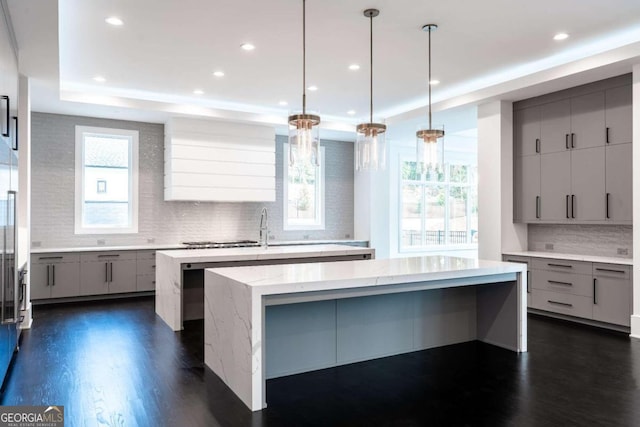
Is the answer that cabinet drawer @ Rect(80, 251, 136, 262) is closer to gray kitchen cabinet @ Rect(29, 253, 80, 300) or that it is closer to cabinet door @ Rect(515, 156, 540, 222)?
gray kitchen cabinet @ Rect(29, 253, 80, 300)

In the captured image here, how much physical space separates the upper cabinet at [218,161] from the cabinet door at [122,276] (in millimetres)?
1204

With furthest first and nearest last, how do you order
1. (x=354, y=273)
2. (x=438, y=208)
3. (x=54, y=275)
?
(x=438, y=208)
(x=54, y=275)
(x=354, y=273)

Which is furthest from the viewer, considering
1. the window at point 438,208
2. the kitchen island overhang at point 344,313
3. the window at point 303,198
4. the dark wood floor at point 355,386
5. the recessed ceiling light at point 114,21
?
the window at point 438,208

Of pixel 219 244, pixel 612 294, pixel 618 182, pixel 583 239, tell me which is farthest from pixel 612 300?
pixel 219 244

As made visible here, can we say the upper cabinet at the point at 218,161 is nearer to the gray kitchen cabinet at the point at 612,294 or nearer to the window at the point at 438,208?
the window at the point at 438,208

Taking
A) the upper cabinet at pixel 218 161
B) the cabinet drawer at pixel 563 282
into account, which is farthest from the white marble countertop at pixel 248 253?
the cabinet drawer at pixel 563 282

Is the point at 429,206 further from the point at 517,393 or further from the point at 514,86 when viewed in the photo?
the point at 517,393

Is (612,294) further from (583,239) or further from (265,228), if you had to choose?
(265,228)

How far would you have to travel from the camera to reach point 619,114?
512 centimetres

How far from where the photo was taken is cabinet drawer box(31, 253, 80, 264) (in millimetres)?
6254

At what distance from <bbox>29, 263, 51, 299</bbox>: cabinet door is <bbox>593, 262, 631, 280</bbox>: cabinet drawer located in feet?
22.4

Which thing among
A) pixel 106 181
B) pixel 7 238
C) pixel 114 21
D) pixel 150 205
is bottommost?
pixel 7 238

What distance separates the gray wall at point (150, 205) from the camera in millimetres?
6887

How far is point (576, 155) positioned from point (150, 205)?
20.4 feet
